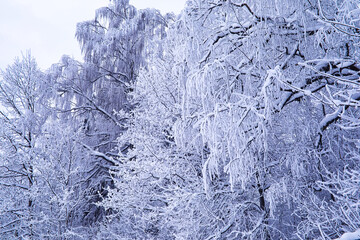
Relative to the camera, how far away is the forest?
295 cm

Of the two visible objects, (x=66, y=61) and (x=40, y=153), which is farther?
(x=66, y=61)

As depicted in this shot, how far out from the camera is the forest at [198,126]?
2945 millimetres

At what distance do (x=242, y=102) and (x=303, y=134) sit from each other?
1528 millimetres

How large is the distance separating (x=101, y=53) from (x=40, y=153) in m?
3.78

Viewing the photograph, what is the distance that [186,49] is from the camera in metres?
3.69

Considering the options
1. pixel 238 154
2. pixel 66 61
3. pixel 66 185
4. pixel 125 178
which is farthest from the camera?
pixel 66 61

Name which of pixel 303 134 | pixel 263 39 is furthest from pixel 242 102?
pixel 303 134

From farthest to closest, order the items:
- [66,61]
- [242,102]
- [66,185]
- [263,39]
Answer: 1. [66,61]
2. [66,185]
3. [263,39]
4. [242,102]

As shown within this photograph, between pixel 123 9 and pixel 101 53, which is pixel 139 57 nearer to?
pixel 101 53

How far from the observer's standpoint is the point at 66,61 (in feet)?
27.6

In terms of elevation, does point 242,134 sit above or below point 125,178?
above

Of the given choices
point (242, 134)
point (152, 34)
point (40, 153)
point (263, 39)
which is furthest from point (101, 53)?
point (242, 134)

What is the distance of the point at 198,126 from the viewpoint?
146 inches

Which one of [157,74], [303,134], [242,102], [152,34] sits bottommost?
[303,134]
